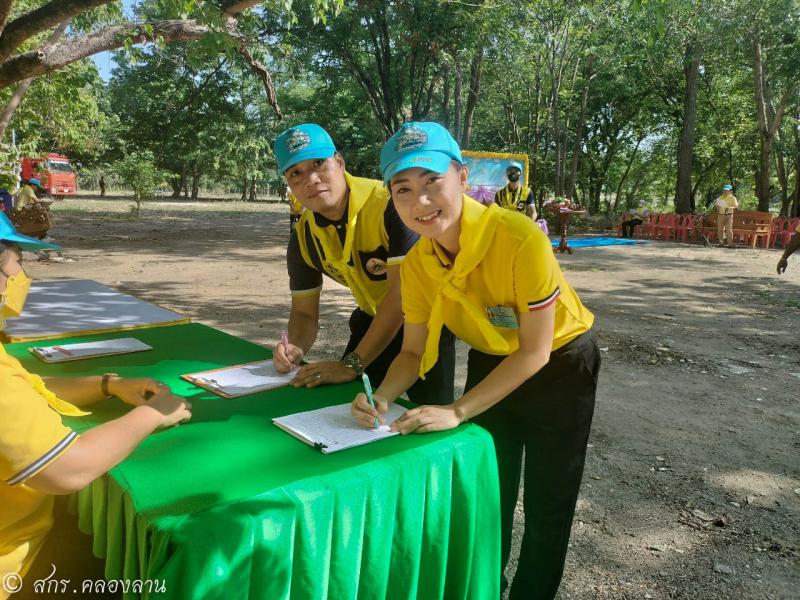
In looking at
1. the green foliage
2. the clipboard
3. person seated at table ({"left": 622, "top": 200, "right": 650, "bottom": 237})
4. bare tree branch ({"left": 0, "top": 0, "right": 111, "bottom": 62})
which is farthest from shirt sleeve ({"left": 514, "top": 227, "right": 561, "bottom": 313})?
the green foliage

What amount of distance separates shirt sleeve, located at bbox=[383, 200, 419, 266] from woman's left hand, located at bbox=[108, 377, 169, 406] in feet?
3.45

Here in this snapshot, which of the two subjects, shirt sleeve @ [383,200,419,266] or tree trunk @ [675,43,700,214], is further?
tree trunk @ [675,43,700,214]

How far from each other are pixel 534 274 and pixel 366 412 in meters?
0.64

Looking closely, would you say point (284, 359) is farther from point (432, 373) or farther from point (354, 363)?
point (432, 373)

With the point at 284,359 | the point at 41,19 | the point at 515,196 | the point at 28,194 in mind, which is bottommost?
the point at 284,359

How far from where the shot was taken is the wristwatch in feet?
7.37

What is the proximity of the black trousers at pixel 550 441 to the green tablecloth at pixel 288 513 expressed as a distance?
0.43m

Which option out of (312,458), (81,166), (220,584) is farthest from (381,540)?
(81,166)

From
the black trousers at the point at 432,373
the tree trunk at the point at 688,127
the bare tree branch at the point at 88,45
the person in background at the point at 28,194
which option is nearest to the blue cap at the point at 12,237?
the black trousers at the point at 432,373

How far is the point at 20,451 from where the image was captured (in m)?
1.21

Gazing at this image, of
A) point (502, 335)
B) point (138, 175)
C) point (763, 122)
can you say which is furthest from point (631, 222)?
point (502, 335)

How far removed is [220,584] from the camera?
1.16 metres

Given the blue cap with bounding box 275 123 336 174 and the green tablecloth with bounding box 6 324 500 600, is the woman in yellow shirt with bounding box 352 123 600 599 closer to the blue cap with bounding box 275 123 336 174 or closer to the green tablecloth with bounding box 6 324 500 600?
the green tablecloth with bounding box 6 324 500 600

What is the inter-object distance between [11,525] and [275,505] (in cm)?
73
